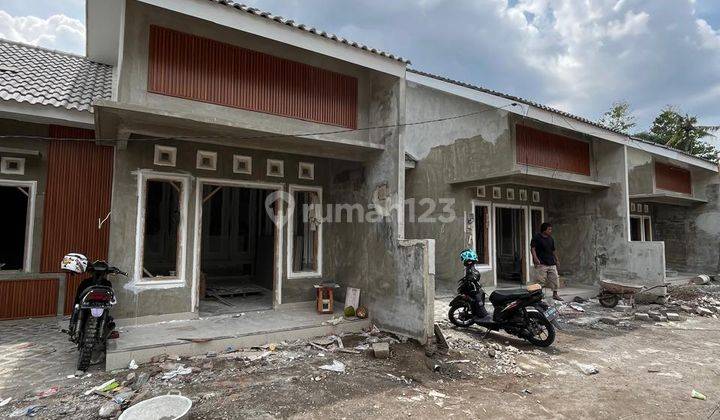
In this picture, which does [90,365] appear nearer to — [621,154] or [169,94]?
[169,94]

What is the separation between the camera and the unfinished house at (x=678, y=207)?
12.6 meters

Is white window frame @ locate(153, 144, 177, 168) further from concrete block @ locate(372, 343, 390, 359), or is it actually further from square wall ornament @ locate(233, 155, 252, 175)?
concrete block @ locate(372, 343, 390, 359)

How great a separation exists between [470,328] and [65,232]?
23.2ft

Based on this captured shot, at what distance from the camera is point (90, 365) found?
4.65 m

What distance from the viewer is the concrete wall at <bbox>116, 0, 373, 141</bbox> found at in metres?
5.32

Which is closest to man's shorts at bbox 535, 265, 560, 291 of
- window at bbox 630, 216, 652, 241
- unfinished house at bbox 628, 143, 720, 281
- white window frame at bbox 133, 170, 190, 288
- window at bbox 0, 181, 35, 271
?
unfinished house at bbox 628, 143, 720, 281

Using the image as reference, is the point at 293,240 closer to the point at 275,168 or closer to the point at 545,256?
the point at 275,168

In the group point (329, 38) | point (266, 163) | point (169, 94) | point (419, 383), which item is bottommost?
point (419, 383)

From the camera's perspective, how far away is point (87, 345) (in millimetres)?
4508

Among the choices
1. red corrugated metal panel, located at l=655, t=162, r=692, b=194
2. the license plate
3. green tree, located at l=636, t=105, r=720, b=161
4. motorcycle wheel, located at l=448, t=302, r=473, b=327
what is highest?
green tree, located at l=636, t=105, r=720, b=161

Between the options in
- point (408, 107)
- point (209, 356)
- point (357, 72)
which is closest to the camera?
point (209, 356)

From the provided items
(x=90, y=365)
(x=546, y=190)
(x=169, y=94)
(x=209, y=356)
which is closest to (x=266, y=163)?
(x=169, y=94)

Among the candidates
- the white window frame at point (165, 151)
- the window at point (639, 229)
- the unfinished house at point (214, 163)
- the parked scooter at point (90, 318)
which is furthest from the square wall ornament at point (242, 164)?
the window at point (639, 229)

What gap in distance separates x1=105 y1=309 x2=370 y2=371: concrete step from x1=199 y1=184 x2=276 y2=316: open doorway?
110 inches
